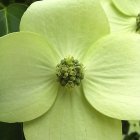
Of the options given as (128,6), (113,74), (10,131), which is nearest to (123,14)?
(128,6)

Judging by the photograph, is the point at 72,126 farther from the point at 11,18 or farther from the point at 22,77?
the point at 11,18

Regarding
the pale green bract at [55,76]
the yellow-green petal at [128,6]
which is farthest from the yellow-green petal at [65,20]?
the yellow-green petal at [128,6]

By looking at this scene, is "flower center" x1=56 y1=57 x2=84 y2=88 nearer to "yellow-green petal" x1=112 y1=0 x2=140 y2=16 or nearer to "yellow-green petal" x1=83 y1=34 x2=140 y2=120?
"yellow-green petal" x1=83 y1=34 x2=140 y2=120

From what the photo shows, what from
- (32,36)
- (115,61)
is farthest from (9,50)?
(115,61)

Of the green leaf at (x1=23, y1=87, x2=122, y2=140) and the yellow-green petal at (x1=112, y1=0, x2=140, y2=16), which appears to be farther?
the yellow-green petal at (x1=112, y1=0, x2=140, y2=16)

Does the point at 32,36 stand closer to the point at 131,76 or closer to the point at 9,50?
the point at 9,50

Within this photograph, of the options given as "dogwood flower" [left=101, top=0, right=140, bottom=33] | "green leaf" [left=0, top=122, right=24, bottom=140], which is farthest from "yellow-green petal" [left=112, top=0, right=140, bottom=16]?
"green leaf" [left=0, top=122, right=24, bottom=140]

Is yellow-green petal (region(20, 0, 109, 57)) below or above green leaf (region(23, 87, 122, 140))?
above
